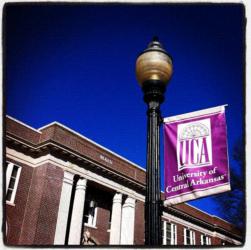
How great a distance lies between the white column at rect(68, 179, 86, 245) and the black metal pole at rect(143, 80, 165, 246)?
14.2 metres

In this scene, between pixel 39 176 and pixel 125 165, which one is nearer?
pixel 39 176

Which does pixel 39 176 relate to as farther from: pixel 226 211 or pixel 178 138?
pixel 178 138

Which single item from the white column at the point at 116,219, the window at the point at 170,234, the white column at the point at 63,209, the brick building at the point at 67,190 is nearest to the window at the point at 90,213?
the brick building at the point at 67,190

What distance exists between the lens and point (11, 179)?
16.8 metres

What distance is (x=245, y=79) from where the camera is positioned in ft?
12.6

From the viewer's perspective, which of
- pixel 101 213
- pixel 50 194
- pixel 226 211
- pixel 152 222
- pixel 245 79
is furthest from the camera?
pixel 101 213

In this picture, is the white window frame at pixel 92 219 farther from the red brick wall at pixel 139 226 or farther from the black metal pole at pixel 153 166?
the black metal pole at pixel 153 166

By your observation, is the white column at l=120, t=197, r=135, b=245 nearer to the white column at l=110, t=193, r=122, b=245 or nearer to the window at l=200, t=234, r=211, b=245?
the white column at l=110, t=193, r=122, b=245

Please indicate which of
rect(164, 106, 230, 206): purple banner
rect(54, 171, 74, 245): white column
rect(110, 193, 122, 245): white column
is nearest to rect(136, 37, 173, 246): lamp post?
rect(164, 106, 230, 206): purple banner

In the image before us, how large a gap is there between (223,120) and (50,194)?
Answer: 1430 cm

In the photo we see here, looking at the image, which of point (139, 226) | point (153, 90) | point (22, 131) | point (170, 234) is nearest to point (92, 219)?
point (139, 226)

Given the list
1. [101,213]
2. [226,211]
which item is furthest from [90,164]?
[226,211]

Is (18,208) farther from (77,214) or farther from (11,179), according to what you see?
(77,214)

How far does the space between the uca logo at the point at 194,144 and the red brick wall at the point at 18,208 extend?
13.3m
